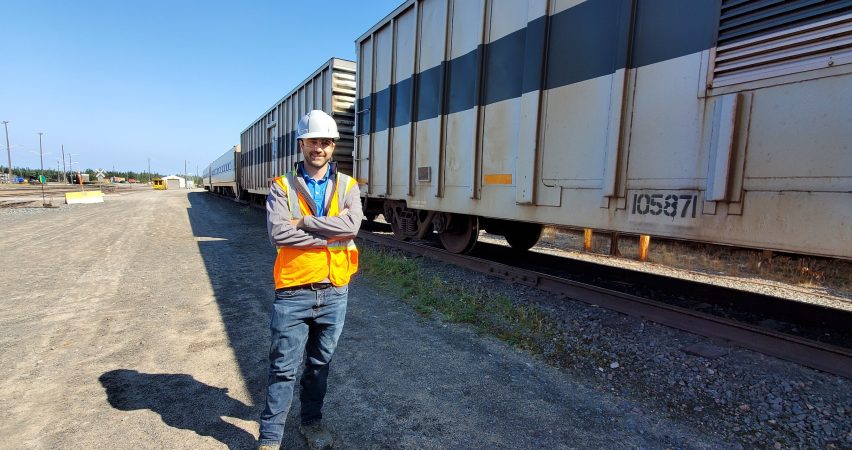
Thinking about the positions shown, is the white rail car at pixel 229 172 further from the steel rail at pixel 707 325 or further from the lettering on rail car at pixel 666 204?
the lettering on rail car at pixel 666 204

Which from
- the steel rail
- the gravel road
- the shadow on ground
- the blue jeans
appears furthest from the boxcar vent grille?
the shadow on ground

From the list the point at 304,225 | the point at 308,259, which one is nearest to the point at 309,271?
the point at 308,259

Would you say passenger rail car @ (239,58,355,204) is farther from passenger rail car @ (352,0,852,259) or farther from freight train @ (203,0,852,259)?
passenger rail car @ (352,0,852,259)

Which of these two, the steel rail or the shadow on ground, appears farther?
→ the steel rail

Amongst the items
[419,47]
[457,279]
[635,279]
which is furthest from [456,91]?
[635,279]

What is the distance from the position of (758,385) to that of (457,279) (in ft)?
10.9

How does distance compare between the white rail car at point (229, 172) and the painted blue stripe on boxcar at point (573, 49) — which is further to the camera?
the white rail car at point (229, 172)

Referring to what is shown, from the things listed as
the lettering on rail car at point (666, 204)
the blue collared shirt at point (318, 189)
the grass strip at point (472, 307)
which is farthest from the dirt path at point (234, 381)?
→ the lettering on rail car at point (666, 204)

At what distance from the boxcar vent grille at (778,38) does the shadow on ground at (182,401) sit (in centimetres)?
405

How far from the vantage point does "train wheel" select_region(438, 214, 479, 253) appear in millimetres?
6312

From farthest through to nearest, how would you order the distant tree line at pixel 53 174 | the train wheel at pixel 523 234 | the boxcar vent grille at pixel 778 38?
the distant tree line at pixel 53 174 → the train wheel at pixel 523 234 → the boxcar vent grille at pixel 778 38

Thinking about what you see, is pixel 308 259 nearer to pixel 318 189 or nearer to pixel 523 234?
pixel 318 189

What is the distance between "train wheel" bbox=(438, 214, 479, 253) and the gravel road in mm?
1898

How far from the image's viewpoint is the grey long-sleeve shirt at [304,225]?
2.08 metres
